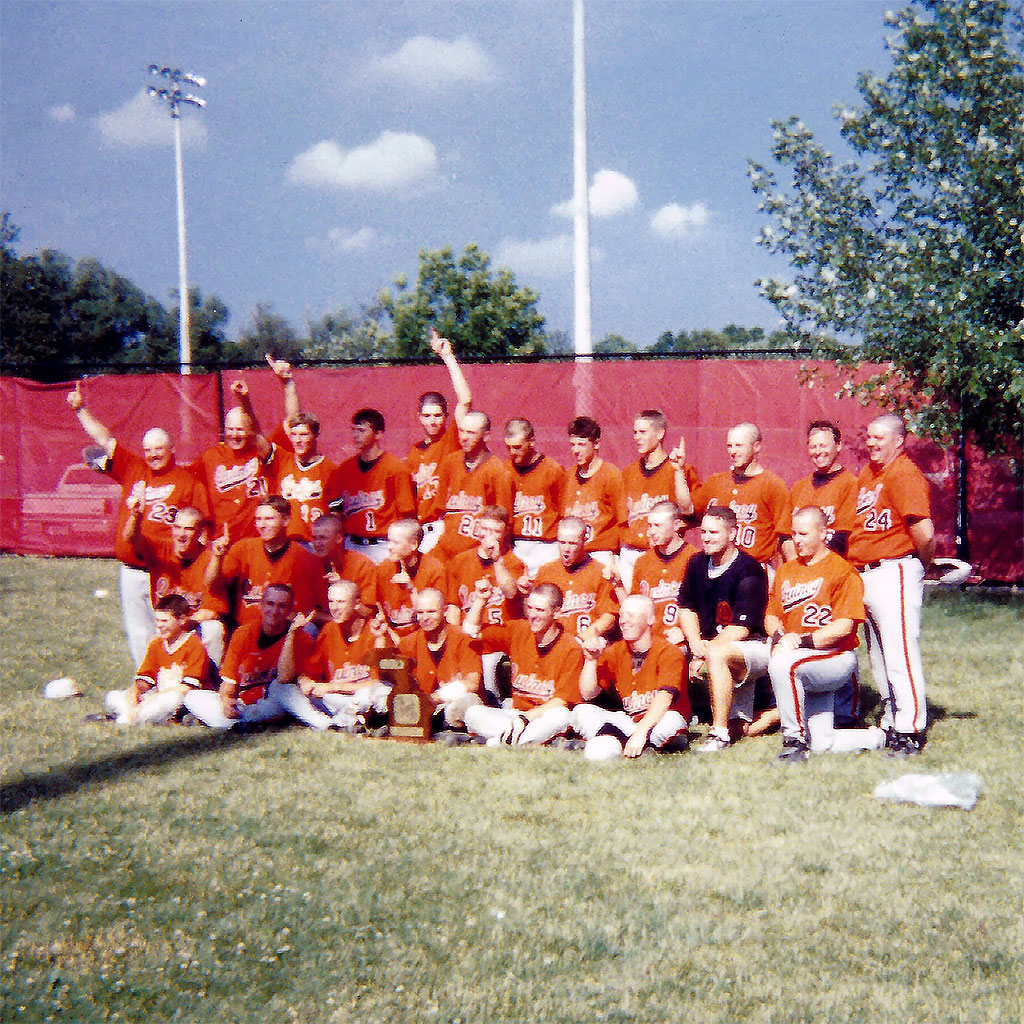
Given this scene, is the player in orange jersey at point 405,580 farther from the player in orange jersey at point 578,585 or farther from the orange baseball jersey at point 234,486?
the orange baseball jersey at point 234,486

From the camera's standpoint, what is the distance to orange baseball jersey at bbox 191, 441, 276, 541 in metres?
7.60

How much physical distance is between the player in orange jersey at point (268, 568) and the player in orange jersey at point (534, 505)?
1.43m

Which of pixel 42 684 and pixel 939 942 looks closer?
pixel 939 942

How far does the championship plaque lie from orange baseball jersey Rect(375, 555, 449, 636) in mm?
781

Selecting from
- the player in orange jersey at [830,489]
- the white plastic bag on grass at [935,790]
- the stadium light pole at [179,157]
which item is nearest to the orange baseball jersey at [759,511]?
the player in orange jersey at [830,489]

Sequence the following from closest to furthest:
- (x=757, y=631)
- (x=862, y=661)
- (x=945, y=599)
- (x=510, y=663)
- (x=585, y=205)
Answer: (x=757, y=631)
(x=510, y=663)
(x=862, y=661)
(x=945, y=599)
(x=585, y=205)

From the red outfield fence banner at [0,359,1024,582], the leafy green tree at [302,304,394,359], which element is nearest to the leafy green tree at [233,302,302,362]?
the leafy green tree at [302,304,394,359]

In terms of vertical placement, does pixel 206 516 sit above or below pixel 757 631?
above

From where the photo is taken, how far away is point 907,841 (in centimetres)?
439

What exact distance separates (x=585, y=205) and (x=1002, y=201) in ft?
23.6

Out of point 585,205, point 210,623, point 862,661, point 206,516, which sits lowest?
point 862,661

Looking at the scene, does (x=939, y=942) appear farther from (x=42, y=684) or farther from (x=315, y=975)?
(x=42, y=684)

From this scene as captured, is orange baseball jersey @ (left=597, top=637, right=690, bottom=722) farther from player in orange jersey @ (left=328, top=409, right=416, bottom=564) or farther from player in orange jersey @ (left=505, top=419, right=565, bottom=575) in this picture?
player in orange jersey @ (left=328, top=409, right=416, bottom=564)

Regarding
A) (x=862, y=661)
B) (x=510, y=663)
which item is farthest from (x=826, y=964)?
(x=862, y=661)
